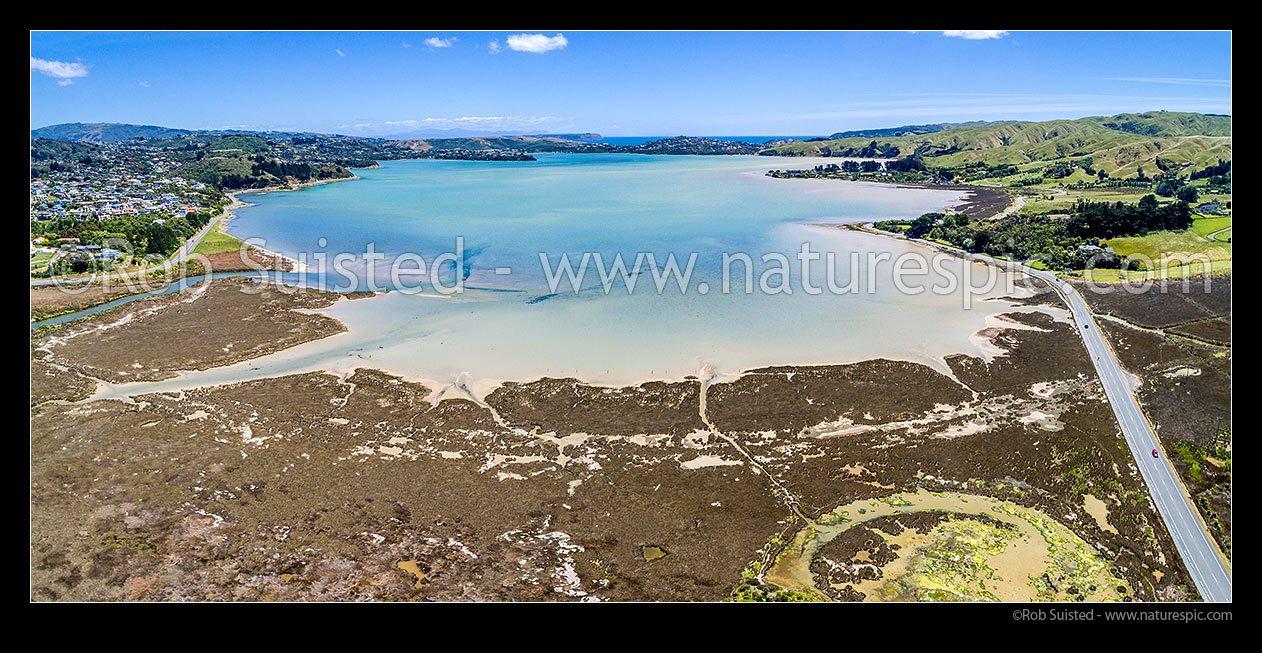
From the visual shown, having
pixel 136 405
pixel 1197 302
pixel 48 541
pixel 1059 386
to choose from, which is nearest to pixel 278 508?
pixel 48 541

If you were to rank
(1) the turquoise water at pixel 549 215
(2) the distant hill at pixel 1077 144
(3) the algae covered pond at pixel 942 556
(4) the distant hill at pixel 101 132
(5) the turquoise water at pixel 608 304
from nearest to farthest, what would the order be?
1. (3) the algae covered pond at pixel 942 556
2. (5) the turquoise water at pixel 608 304
3. (1) the turquoise water at pixel 549 215
4. (2) the distant hill at pixel 1077 144
5. (4) the distant hill at pixel 101 132

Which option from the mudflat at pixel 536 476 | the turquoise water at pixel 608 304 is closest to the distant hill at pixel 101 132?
the turquoise water at pixel 608 304

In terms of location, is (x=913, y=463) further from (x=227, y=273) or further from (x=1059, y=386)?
(x=227, y=273)

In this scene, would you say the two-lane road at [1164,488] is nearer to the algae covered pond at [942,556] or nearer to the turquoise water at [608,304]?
the algae covered pond at [942,556]

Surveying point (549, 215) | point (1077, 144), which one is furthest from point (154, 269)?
point (1077, 144)

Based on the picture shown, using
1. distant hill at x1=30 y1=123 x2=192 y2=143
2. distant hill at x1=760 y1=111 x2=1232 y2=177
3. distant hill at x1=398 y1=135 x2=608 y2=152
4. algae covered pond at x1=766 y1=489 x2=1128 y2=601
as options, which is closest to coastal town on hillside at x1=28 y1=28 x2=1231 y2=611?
algae covered pond at x1=766 y1=489 x2=1128 y2=601

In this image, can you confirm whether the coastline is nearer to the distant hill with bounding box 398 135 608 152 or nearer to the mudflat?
the mudflat

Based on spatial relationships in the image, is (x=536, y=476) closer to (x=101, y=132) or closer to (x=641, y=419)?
(x=641, y=419)
